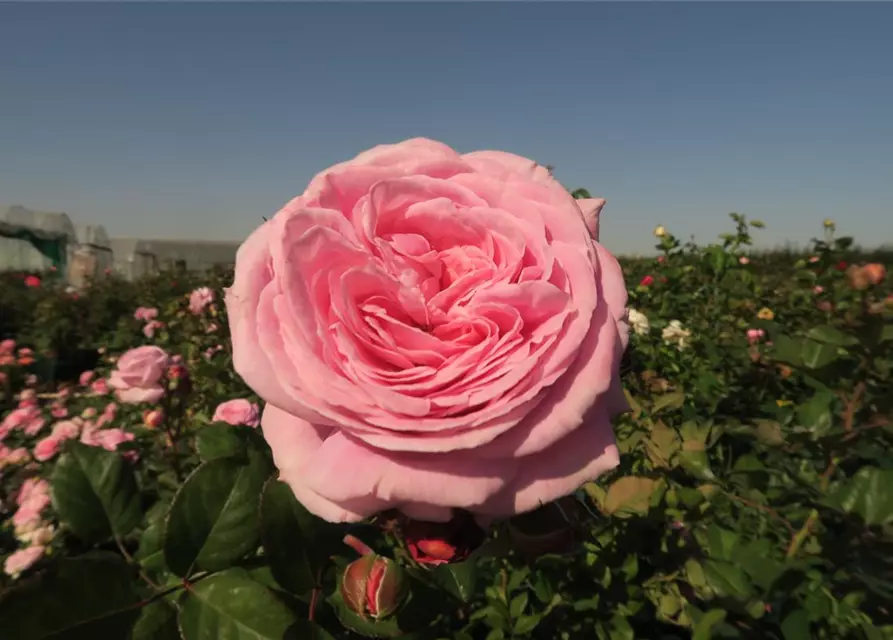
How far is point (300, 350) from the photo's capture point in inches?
17.7

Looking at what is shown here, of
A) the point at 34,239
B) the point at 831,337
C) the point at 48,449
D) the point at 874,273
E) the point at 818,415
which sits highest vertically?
the point at 874,273

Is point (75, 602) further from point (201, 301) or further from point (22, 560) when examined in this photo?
point (201, 301)

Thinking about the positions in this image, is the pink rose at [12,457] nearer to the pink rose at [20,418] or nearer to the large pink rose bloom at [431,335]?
the pink rose at [20,418]

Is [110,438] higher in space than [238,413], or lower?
lower

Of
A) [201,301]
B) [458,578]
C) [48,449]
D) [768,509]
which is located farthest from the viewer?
[201,301]

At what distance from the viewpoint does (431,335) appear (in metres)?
0.50

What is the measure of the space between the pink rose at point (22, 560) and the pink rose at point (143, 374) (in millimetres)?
570

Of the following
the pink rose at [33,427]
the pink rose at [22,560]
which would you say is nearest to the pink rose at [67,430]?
the pink rose at [22,560]

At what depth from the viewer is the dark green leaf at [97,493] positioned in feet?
1.92

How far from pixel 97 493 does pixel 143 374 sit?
2.06 feet

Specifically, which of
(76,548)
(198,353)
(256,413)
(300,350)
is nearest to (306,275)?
(300,350)

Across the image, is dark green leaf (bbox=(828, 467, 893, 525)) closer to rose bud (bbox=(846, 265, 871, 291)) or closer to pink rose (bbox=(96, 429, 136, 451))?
rose bud (bbox=(846, 265, 871, 291))

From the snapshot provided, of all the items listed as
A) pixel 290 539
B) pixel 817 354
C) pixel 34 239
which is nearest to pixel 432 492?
pixel 290 539

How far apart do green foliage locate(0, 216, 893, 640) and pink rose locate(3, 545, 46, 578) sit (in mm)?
86
